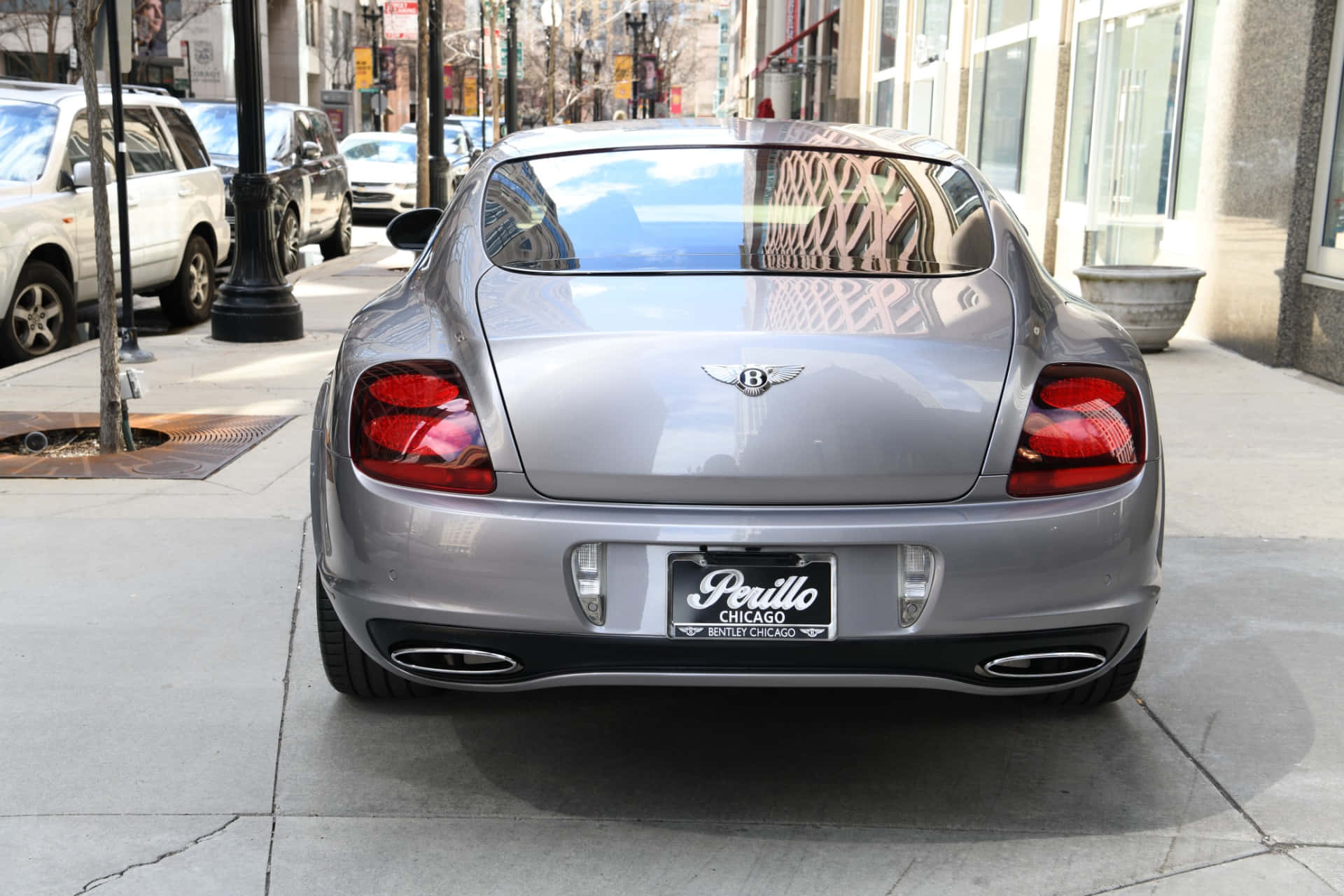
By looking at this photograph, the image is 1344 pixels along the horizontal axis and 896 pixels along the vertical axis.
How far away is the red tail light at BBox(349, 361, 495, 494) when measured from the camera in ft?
10.1

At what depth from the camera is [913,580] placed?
301 cm

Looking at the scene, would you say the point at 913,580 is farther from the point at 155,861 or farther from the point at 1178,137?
the point at 1178,137

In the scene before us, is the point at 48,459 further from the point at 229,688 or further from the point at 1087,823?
the point at 1087,823

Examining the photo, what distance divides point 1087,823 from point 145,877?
6.44ft

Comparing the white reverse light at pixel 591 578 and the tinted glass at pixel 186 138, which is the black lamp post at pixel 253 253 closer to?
the tinted glass at pixel 186 138

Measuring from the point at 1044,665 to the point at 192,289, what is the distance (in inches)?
397

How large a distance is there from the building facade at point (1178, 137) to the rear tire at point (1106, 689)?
620 cm

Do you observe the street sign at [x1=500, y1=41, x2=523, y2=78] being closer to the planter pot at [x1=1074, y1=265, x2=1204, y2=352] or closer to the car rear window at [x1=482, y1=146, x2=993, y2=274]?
the planter pot at [x1=1074, y1=265, x2=1204, y2=352]

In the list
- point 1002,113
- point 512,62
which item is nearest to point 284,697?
point 1002,113

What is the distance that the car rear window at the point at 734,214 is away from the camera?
3.53 meters

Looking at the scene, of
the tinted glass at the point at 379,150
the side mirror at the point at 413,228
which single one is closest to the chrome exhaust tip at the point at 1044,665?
the side mirror at the point at 413,228

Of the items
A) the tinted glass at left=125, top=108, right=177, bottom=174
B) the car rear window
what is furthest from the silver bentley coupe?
the tinted glass at left=125, top=108, right=177, bottom=174

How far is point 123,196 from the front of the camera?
9.55 meters

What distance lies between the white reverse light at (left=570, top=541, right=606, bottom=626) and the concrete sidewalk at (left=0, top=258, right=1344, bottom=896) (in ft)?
1.74
